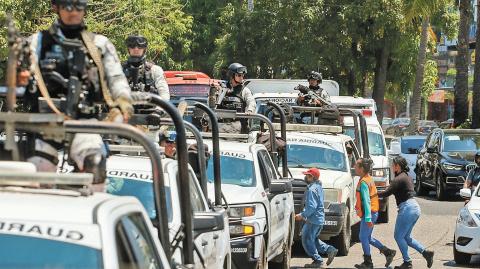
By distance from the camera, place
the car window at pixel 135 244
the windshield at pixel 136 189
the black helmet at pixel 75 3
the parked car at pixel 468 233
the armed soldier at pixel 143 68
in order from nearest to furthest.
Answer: the car window at pixel 135 244 < the black helmet at pixel 75 3 < the windshield at pixel 136 189 < the armed soldier at pixel 143 68 < the parked car at pixel 468 233

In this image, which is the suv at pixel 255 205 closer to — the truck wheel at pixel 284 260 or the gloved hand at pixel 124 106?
the truck wheel at pixel 284 260

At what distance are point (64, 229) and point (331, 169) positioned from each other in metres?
13.9

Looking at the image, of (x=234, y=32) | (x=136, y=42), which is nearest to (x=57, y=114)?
(x=136, y=42)

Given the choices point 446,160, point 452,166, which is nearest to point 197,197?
point 452,166

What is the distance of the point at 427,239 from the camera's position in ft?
69.5

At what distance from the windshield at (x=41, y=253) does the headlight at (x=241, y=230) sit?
7.90m

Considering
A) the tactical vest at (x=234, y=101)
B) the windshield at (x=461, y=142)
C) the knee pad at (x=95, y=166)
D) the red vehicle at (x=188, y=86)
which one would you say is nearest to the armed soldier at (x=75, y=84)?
the knee pad at (x=95, y=166)

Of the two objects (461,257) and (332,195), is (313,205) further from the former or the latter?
(461,257)

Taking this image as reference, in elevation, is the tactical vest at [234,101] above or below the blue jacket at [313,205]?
above

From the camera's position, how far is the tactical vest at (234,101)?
1711 centimetres

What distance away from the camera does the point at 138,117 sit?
7.74 meters

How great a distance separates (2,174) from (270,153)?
34.4 ft

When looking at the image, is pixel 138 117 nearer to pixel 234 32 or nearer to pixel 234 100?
pixel 234 100

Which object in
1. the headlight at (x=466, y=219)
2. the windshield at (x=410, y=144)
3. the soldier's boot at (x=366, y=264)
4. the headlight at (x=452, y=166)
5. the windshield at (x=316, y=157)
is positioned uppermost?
the windshield at (x=316, y=157)
